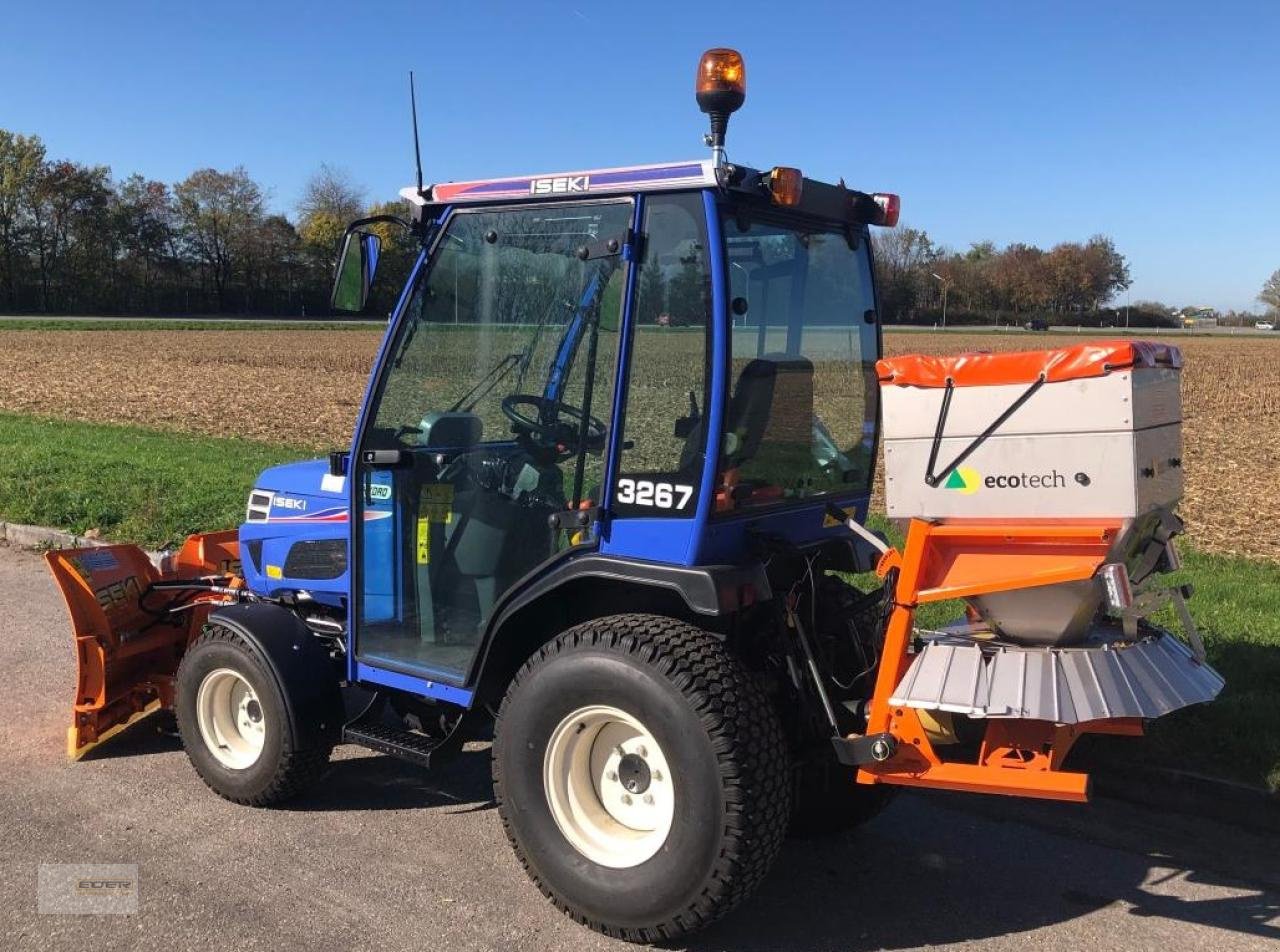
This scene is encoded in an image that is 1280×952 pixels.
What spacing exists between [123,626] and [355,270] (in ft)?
6.75

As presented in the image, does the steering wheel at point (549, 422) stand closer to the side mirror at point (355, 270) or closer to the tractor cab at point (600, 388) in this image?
the tractor cab at point (600, 388)

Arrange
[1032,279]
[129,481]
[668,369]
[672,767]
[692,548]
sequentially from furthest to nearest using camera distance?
[1032,279] < [129,481] < [668,369] < [692,548] < [672,767]

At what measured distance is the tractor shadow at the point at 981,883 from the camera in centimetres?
328

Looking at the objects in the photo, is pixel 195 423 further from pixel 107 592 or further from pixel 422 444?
pixel 422 444

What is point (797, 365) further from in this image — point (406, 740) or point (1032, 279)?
point (1032, 279)

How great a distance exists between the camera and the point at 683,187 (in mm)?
3086

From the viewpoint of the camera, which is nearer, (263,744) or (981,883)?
(981,883)

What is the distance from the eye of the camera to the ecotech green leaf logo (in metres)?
2.93

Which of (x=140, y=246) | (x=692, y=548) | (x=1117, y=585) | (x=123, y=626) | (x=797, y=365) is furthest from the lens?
(x=140, y=246)

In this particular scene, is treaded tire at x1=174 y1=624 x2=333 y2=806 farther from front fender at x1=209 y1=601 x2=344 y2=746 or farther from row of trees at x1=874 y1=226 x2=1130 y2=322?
A: row of trees at x1=874 y1=226 x2=1130 y2=322

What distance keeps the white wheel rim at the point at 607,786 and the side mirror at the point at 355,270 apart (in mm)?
1618

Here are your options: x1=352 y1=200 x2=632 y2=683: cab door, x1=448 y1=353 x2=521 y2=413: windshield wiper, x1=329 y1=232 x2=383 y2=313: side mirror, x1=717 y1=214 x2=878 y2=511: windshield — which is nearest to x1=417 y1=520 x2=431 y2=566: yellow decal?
x1=352 y1=200 x2=632 y2=683: cab door

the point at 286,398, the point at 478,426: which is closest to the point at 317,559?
the point at 478,426

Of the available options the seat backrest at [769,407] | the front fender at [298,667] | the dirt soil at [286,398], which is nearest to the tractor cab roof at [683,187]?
the seat backrest at [769,407]
